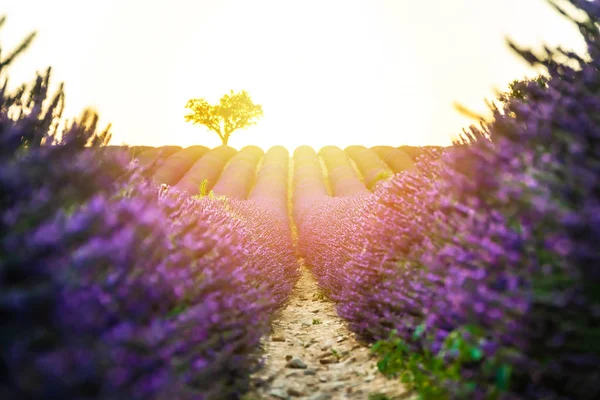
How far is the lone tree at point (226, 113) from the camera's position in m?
38.7

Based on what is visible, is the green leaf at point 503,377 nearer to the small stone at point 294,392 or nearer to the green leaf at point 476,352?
the green leaf at point 476,352

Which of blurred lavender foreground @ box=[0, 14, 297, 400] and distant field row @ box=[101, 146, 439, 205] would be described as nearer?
blurred lavender foreground @ box=[0, 14, 297, 400]

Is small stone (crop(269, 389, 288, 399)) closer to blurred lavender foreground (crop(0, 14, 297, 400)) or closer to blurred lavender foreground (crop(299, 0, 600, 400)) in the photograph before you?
blurred lavender foreground (crop(0, 14, 297, 400))

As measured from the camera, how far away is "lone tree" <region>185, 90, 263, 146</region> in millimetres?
38719

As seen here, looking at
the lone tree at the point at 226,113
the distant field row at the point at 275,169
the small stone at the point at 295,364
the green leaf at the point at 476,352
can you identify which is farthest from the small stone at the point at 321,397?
the lone tree at the point at 226,113

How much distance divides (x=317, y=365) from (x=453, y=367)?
204cm

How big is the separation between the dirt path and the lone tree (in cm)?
3461

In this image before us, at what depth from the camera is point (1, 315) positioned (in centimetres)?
140

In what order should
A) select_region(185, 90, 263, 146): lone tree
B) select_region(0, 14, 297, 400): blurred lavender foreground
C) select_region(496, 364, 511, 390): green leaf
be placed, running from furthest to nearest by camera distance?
select_region(185, 90, 263, 146): lone tree, select_region(496, 364, 511, 390): green leaf, select_region(0, 14, 297, 400): blurred lavender foreground

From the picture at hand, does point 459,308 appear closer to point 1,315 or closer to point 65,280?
point 65,280

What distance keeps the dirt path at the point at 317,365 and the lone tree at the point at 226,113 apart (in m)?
34.6

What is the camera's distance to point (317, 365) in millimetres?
3996

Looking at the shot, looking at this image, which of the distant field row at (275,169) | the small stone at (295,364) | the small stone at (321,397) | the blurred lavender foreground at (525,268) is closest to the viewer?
the blurred lavender foreground at (525,268)

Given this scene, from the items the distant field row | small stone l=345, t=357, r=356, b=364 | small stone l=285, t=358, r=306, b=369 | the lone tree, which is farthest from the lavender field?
the lone tree
